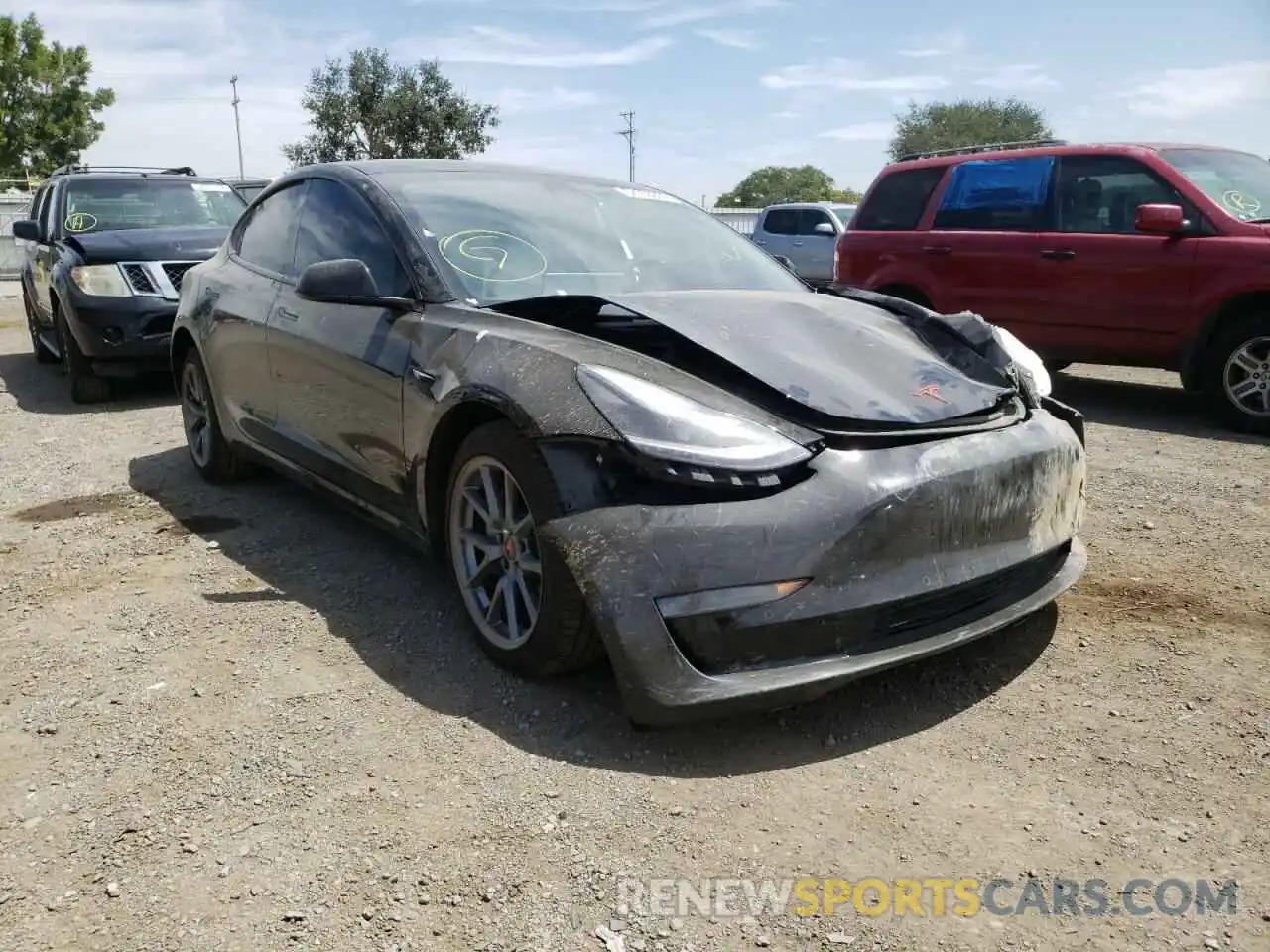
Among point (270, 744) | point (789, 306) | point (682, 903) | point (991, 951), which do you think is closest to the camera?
point (991, 951)

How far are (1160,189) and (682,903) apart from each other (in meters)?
6.46

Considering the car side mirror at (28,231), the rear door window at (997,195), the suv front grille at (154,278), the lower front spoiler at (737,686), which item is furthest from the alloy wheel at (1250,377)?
the car side mirror at (28,231)

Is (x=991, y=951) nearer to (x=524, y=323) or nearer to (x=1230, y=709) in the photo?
(x=1230, y=709)

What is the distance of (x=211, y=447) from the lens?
17.1 feet

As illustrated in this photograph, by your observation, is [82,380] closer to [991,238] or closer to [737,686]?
[991,238]

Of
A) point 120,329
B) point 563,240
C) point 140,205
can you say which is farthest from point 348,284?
point 140,205

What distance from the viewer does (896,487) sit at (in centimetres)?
264

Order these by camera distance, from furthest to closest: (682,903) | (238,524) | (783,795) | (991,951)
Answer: (238,524) → (783,795) → (682,903) → (991,951)

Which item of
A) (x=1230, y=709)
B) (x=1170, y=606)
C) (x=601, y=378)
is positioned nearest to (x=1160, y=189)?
(x=1170, y=606)

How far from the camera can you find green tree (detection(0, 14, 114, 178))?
1660 inches

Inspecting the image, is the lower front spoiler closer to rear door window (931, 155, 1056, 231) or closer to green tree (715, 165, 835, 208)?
rear door window (931, 155, 1056, 231)

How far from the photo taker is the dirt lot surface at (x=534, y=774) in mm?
2102

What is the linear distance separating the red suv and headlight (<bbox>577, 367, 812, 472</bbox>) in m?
5.03

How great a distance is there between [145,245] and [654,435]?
6624mm
